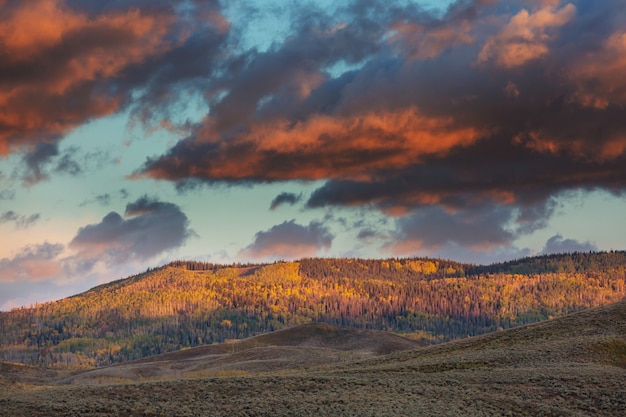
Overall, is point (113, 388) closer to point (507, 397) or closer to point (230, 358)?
point (507, 397)

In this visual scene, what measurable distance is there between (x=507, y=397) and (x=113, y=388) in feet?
76.4

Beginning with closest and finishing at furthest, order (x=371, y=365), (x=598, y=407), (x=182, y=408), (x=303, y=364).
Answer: (x=182, y=408)
(x=598, y=407)
(x=371, y=365)
(x=303, y=364)

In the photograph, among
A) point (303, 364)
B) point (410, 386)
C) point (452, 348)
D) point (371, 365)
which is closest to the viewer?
point (410, 386)

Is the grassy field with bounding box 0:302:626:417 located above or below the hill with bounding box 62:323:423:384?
above

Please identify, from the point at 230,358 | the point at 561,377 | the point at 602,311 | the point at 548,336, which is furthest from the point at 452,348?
the point at 230,358

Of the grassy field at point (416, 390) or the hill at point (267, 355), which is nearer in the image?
the grassy field at point (416, 390)

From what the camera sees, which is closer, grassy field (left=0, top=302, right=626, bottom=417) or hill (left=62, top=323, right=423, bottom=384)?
grassy field (left=0, top=302, right=626, bottom=417)

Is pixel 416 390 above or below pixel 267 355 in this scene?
above

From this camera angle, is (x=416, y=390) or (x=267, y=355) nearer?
(x=416, y=390)

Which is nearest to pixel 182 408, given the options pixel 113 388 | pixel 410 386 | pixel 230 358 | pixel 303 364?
pixel 113 388

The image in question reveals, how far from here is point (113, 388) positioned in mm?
45094

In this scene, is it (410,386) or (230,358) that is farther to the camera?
(230,358)

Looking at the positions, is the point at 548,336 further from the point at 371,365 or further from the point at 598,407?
the point at 598,407

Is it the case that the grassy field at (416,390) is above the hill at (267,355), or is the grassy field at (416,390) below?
above
